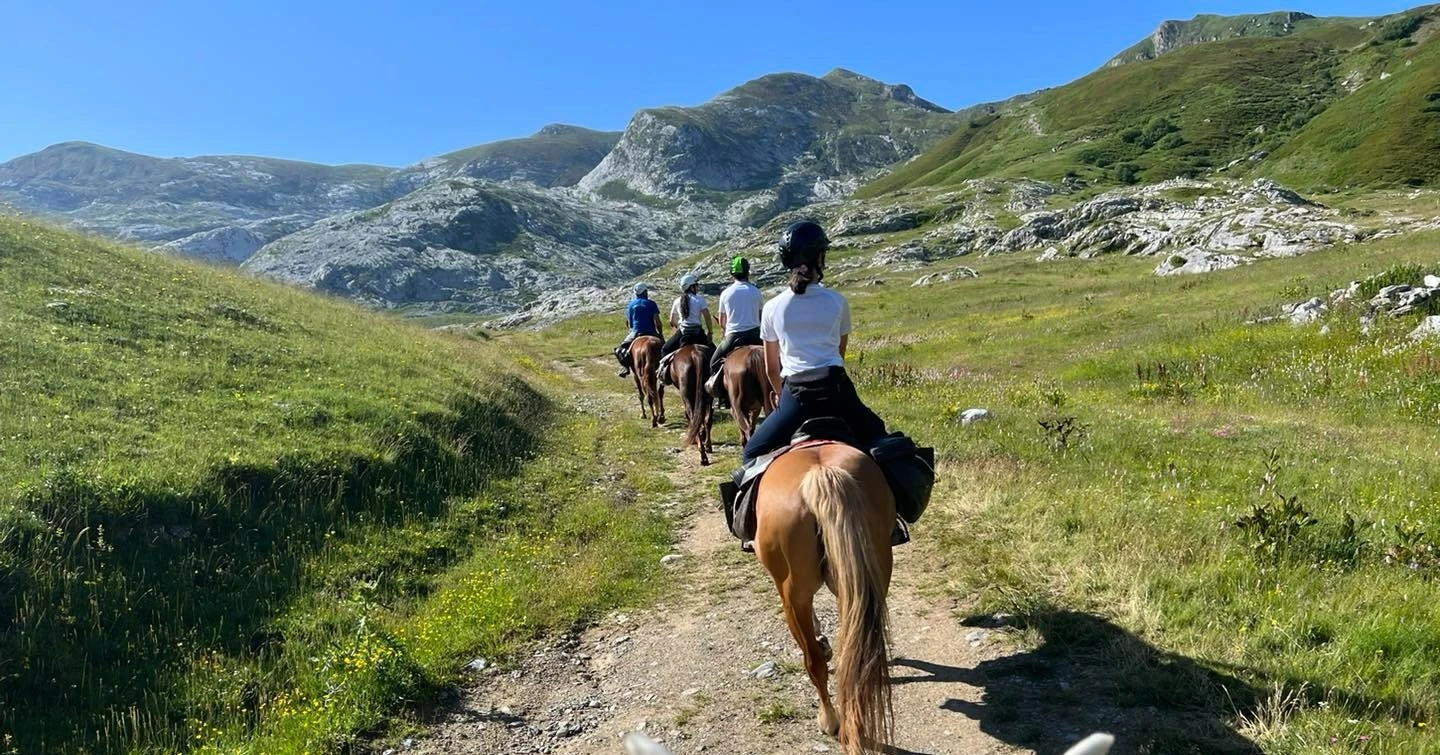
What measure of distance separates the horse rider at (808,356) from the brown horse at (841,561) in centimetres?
70

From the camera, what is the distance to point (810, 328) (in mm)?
6930

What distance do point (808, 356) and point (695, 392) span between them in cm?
1068

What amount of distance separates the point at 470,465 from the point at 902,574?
28.3 ft

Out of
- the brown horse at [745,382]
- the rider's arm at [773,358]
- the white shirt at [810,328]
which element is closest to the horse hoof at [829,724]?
the white shirt at [810,328]

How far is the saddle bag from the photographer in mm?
6086

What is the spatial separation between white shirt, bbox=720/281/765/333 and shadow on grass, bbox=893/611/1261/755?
875 centimetres

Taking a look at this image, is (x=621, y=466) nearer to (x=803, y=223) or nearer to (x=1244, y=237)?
(x=803, y=223)

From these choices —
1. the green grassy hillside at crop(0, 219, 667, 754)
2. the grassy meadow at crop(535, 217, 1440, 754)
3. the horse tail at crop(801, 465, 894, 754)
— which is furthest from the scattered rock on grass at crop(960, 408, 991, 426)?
the horse tail at crop(801, 465, 894, 754)

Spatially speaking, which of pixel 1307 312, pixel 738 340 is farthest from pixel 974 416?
pixel 1307 312

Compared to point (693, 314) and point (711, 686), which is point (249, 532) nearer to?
point (711, 686)

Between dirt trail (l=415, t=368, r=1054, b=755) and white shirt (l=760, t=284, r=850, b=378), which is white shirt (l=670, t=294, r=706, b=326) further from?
white shirt (l=760, t=284, r=850, b=378)

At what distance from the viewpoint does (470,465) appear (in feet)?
46.5

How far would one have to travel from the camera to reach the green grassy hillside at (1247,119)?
92.9 meters

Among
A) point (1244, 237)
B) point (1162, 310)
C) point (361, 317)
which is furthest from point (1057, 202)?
point (361, 317)
